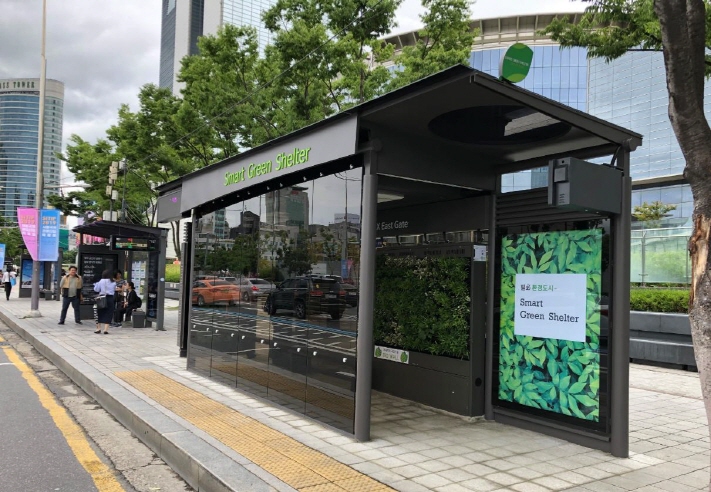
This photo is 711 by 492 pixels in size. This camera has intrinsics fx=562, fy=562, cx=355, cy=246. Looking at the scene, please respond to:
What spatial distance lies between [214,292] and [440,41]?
11110mm

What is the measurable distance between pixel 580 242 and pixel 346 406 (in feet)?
9.76

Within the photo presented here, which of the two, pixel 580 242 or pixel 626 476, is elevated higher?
pixel 580 242

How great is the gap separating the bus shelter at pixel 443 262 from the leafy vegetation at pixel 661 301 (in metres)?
7.28

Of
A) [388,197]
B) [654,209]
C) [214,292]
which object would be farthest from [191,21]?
[388,197]

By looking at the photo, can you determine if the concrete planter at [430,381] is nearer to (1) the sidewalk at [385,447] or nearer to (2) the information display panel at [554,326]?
(1) the sidewalk at [385,447]

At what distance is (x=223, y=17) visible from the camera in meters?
35.8

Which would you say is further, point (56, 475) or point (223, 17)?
point (223, 17)

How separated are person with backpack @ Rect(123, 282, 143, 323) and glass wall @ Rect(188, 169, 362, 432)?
8743 mm

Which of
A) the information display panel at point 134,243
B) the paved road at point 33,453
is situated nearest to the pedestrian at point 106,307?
the information display panel at point 134,243

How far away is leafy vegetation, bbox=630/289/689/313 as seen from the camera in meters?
12.0

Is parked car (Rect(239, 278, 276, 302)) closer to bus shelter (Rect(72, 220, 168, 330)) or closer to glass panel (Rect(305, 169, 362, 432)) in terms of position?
glass panel (Rect(305, 169, 362, 432))

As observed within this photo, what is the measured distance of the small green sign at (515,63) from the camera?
4707mm

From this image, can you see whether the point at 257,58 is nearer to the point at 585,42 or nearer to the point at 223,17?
the point at 585,42

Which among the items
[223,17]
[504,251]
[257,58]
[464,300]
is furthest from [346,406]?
[223,17]
